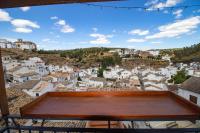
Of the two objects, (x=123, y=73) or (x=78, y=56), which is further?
(x=78, y=56)

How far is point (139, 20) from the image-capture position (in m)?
39.5

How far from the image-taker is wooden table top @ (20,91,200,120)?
1233 mm

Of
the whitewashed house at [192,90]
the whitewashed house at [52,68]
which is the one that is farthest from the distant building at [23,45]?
the whitewashed house at [192,90]

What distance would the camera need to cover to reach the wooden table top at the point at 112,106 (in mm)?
1233

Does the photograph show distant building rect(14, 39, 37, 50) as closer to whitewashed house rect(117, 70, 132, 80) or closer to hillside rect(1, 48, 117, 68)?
hillside rect(1, 48, 117, 68)

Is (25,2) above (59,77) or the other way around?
above

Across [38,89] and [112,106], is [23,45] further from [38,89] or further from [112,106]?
[112,106]

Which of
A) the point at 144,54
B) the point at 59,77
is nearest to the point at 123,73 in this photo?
the point at 59,77

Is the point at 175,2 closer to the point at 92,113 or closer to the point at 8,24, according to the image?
the point at 92,113

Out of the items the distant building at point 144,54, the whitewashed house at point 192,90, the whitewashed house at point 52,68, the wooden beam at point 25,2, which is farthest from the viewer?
the distant building at point 144,54

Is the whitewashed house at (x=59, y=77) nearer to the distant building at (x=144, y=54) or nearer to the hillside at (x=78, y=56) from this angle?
the hillside at (x=78, y=56)

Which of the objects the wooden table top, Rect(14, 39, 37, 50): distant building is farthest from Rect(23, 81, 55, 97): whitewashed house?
Rect(14, 39, 37, 50): distant building

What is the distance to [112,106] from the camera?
1433 millimetres

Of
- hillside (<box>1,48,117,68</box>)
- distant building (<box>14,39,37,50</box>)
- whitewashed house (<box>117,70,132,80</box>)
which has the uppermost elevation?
distant building (<box>14,39,37,50</box>)
